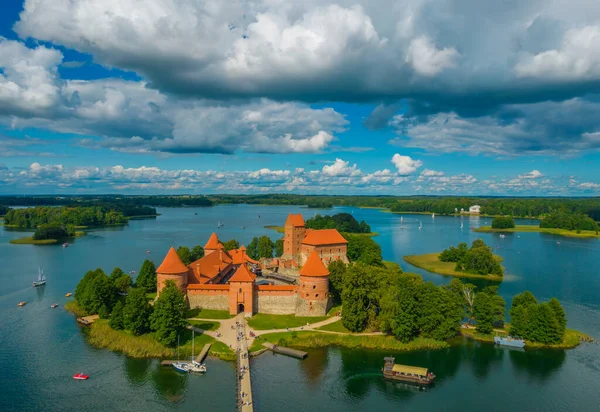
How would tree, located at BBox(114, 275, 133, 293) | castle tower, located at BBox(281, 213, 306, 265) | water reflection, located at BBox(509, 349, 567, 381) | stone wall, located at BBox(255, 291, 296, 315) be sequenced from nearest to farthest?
1. water reflection, located at BBox(509, 349, 567, 381)
2. stone wall, located at BBox(255, 291, 296, 315)
3. tree, located at BBox(114, 275, 133, 293)
4. castle tower, located at BBox(281, 213, 306, 265)

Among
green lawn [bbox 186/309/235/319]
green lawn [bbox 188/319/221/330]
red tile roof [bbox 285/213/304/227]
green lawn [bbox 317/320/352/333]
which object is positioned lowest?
green lawn [bbox 317/320/352/333]

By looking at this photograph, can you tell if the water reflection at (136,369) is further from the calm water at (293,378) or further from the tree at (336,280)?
the tree at (336,280)

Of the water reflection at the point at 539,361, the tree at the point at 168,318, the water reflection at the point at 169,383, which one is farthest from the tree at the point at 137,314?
the water reflection at the point at 539,361

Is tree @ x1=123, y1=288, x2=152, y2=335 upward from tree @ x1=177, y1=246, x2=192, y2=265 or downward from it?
downward

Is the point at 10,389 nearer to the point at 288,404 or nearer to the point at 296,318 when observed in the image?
the point at 288,404

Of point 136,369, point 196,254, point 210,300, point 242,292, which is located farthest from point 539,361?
point 196,254

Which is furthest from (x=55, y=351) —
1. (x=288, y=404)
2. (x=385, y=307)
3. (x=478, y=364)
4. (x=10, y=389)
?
(x=478, y=364)

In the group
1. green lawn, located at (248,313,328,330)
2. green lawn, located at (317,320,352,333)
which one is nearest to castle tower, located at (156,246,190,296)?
green lawn, located at (248,313,328,330)

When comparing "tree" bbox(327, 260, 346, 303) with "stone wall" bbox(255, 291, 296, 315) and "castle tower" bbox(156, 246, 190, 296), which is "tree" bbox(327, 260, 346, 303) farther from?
"castle tower" bbox(156, 246, 190, 296)
